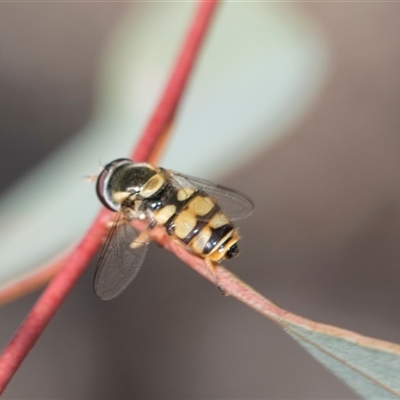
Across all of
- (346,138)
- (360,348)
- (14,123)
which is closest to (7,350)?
(360,348)

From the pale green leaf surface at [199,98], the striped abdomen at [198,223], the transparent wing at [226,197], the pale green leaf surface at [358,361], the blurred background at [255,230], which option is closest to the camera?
the pale green leaf surface at [358,361]

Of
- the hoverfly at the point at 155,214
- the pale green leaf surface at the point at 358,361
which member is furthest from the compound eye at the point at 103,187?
the pale green leaf surface at the point at 358,361

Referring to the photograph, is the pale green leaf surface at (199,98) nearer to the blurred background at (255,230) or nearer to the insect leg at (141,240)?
the blurred background at (255,230)

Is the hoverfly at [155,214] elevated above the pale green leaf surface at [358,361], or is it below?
below

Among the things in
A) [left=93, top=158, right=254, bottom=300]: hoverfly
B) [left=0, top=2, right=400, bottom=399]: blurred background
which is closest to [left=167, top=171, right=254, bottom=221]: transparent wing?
[left=93, top=158, right=254, bottom=300]: hoverfly

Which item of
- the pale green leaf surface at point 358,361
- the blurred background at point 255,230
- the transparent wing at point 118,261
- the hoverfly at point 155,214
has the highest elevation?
the pale green leaf surface at point 358,361

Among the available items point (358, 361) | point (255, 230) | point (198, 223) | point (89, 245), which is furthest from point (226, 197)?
point (255, 230)

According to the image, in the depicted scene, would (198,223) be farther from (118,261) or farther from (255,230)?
(255,230)

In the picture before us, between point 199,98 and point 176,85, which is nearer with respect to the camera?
point 176,85
